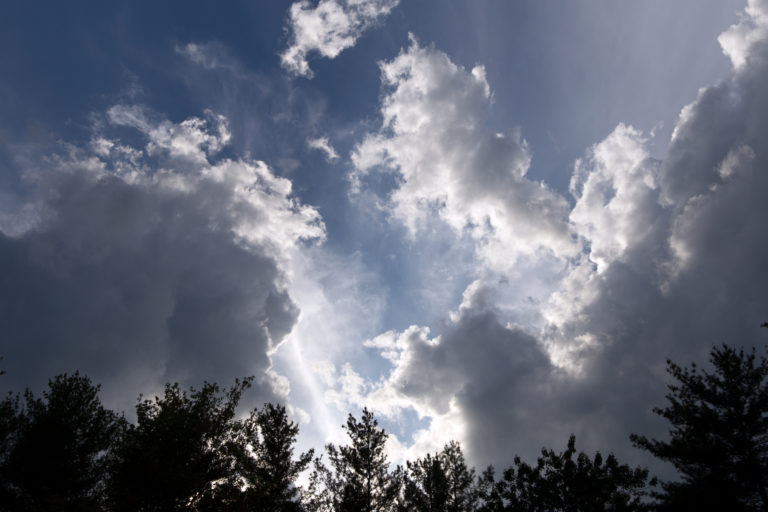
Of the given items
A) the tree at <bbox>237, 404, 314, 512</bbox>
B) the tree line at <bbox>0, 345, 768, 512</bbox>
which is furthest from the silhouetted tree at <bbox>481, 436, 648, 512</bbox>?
the tree at <bbox>237, 404, 314, 512</bbox>

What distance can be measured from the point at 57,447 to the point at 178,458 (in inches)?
265

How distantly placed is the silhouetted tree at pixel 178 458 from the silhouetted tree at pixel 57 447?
6.85 feet

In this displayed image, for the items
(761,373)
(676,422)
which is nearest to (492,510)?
(676,422)

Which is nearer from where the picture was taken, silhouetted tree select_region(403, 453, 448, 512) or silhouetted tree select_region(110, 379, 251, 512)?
silhouetted tree select_region(110, 379, 251, 512)

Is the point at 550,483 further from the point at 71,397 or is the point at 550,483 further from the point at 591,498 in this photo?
the point at 71,397

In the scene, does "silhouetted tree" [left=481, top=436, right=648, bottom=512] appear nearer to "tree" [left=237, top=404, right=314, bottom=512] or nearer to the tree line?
the tree line

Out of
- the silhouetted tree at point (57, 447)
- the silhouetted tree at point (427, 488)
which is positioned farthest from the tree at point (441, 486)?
the silhouetted tree at point (57, 447)

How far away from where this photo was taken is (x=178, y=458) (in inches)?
642

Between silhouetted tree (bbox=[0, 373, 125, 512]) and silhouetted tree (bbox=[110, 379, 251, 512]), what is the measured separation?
2087 millimetres

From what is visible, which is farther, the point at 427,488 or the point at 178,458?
the point at 427,488

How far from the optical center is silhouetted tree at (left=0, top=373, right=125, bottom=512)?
17.0 metres

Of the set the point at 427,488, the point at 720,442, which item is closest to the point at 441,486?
the point at 427,488

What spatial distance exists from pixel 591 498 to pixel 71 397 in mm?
28103

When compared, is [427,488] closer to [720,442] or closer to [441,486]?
[441,486]
